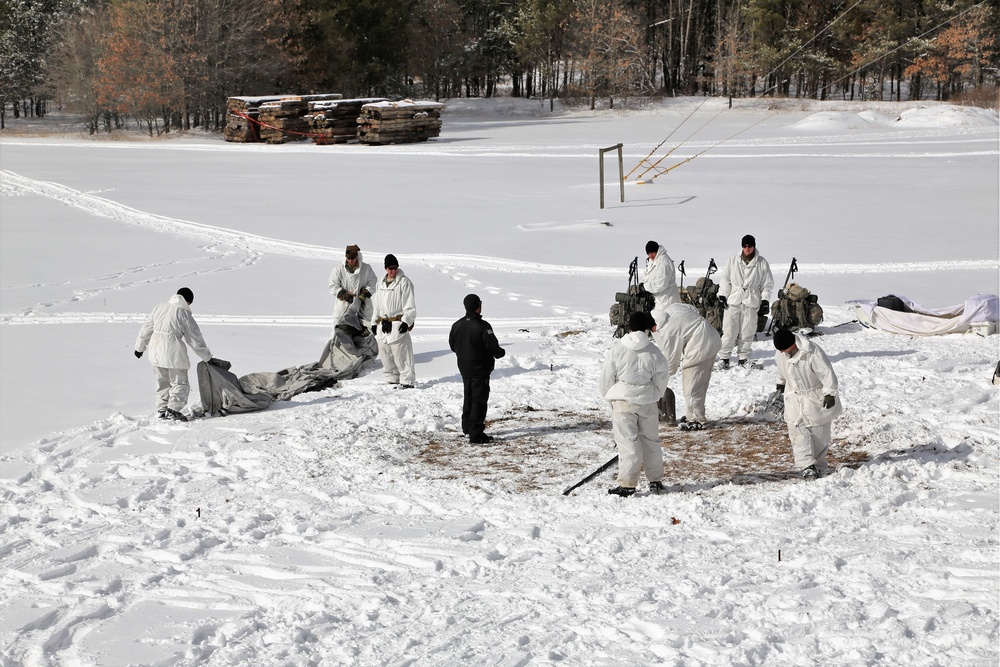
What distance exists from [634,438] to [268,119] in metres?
31.9

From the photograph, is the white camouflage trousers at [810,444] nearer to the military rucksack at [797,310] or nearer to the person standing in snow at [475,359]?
the person standing in snow at [475,359]

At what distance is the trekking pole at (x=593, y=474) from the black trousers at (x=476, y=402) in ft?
4.26

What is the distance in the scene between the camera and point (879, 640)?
5312 mm

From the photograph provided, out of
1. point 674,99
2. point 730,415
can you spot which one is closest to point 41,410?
point 730,415

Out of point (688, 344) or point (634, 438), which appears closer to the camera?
point (634, 438)

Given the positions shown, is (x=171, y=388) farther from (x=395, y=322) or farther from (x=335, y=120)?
(x=335, y=120)

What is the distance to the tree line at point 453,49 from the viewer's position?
43219mm

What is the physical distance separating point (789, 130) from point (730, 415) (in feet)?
92.8

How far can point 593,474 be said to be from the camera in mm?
7965

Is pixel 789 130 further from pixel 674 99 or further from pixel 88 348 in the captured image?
pixel 88 348

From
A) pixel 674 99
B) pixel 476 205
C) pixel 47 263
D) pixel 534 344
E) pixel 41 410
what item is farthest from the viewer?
pixel 674 99

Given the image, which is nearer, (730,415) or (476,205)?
(730,415)

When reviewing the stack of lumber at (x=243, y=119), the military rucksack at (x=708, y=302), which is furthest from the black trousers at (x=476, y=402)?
the stack of lumber at (x=243, y=119)

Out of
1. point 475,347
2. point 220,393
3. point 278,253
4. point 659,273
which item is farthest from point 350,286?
point 278,253
